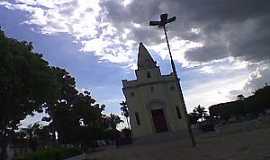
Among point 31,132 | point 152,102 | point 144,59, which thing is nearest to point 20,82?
point 152,102

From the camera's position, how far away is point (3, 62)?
25781 mm

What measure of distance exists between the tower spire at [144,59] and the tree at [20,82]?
3877cm

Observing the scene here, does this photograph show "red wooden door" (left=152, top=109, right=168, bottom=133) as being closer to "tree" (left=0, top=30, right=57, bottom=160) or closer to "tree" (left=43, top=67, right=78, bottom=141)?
"tree" (left=43, top=67, right=78, bottom=141)

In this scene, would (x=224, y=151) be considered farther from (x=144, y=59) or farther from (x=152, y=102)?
(x=144, y=59)

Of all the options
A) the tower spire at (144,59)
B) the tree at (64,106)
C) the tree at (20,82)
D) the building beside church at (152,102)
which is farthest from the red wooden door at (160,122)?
the tree at (20,82)

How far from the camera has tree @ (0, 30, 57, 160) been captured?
26.0m

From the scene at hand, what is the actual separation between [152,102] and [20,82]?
40.7m

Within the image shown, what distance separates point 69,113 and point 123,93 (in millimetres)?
15314

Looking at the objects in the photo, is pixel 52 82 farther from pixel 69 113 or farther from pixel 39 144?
pixel 39 144

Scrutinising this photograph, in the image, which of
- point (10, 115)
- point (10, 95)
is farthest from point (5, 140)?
point (10, 95)

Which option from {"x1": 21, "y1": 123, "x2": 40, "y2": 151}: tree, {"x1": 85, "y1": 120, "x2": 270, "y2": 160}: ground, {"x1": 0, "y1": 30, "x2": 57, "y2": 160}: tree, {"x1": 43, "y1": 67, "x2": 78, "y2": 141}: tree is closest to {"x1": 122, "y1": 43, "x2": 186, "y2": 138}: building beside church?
{"x1": 43, "y1": 67, "x2": 78, "y2": 141}: tree

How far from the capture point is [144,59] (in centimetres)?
7006

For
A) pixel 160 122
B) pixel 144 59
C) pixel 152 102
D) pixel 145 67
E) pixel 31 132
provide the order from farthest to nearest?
pixel 31 132
pixel 144 59
pixel 145 67
pixel 152 102
pixel 160 122

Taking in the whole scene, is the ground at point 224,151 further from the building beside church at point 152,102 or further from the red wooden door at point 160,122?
the red wooden door at point 160,122
